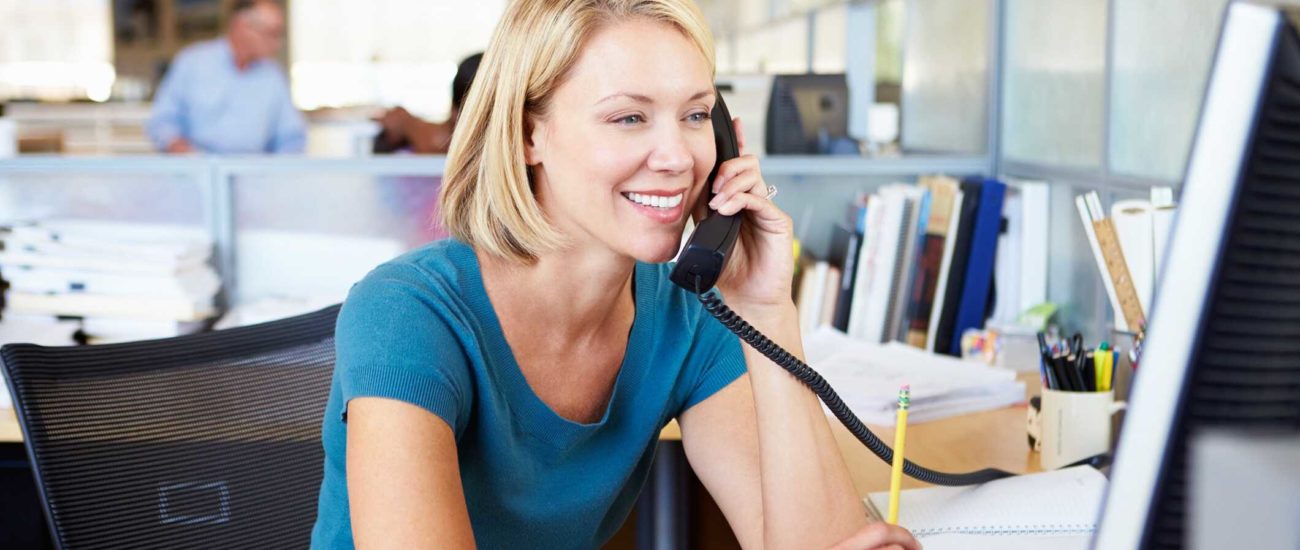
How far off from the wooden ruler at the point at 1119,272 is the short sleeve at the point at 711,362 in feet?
1.71

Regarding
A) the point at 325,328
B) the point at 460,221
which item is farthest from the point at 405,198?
the point at 460,221

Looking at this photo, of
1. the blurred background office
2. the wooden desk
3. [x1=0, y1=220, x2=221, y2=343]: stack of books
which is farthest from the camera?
[x1=0, y1=220, x2=221, y2=343]: stack of books

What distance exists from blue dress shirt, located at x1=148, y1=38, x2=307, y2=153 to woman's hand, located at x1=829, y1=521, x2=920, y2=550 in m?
3.53

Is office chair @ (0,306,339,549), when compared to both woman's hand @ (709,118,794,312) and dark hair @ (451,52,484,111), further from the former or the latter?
dark hair @ (451,52,484,111)

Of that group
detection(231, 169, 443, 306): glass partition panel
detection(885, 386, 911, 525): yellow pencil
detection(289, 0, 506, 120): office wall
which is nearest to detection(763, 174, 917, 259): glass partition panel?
detection(231, 169, 443, 306): glass partition panel

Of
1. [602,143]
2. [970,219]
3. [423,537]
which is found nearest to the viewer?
[423,537]

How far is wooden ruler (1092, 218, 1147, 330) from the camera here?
1532 millimetres

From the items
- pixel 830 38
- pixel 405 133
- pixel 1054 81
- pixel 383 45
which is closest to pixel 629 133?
pixel 1054 81

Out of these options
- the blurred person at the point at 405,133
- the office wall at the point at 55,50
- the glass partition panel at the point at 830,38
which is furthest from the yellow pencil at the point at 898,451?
the office wall at the point at 55,50

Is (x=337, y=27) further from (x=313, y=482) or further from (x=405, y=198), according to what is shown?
(x=313, y=482)

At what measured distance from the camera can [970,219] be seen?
6.97 feet

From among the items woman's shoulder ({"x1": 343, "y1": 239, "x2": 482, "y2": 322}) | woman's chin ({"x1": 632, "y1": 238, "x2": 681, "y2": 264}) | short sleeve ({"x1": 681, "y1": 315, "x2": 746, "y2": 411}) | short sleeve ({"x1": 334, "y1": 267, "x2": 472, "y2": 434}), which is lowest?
short sleeve ({"x1": 681, "y1": 315, "x2": 746, "y2": 411})

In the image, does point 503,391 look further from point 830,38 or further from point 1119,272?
point 830,38

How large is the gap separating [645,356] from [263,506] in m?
0.45
